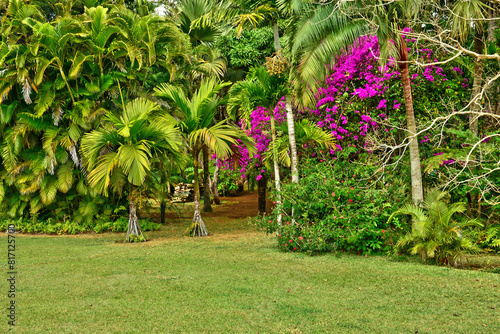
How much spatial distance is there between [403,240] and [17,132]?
10341 mm

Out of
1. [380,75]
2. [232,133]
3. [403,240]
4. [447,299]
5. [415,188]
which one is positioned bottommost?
[447,299]

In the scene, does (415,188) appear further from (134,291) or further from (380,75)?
(134,291)

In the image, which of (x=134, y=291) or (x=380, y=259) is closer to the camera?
(x=134, y=291)

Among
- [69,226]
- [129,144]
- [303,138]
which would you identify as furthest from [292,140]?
[69,226]

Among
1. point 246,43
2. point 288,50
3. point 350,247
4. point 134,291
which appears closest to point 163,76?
point 246,43

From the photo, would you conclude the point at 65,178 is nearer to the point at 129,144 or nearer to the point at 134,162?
the point at 129,144

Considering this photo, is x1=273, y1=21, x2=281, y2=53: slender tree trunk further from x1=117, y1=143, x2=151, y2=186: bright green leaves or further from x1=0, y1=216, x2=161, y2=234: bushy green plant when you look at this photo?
x1=0, y1=216, x2=161, y2=234: bushy green plant

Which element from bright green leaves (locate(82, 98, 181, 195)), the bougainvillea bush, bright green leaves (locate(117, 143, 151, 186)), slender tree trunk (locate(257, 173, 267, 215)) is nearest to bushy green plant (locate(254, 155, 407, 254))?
the bougainvillea bush

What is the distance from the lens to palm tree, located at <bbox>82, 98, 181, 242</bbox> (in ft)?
33.4

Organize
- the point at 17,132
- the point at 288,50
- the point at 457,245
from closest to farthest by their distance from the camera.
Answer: the point at 457,245 < the point at 288,50 < the point at 17,132

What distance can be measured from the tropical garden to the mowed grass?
0.04 meters

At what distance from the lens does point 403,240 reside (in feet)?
26.0

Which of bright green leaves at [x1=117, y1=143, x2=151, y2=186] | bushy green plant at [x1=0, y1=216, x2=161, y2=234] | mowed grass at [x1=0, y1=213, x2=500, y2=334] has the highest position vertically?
bright green leaves at [x1=117, y1=143, x2=151, y2=186]

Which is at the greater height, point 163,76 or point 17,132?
point 163,76
